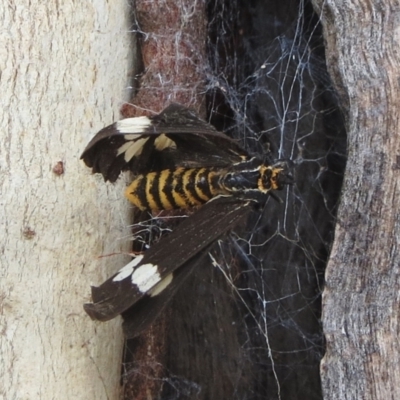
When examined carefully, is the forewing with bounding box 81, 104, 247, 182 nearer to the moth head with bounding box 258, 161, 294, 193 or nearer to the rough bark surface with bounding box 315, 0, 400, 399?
the moth head with bounding box 258, 161, 294, 193

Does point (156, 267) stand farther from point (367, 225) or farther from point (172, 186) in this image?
point (367, 225)

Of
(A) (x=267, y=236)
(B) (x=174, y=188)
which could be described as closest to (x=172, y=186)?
(B) (x=174, y=188)

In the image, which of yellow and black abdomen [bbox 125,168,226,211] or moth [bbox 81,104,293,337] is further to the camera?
yellow and black abdomen [bbox 125,168,226,211]

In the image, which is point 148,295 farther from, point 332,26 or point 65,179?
point 332,26

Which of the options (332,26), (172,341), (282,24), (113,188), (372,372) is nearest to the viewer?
(372,372)

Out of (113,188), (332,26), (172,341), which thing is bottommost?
(172,341)

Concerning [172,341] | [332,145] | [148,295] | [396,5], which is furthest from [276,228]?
[396,5]

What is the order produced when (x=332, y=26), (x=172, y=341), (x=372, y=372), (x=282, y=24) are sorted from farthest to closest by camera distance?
(x=282, y=24), (x=172, y=341), (x=332, y=26), (x=372, y=372)

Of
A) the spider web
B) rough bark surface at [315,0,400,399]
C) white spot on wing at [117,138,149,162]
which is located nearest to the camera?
rough bark surface at [315,0,400,399]

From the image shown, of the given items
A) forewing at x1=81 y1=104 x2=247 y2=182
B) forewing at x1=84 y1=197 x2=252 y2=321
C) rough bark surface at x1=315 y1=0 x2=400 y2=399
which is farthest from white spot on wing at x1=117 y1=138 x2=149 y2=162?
rough bark surface at x1=315 y1=0 x2=400 y2=399
